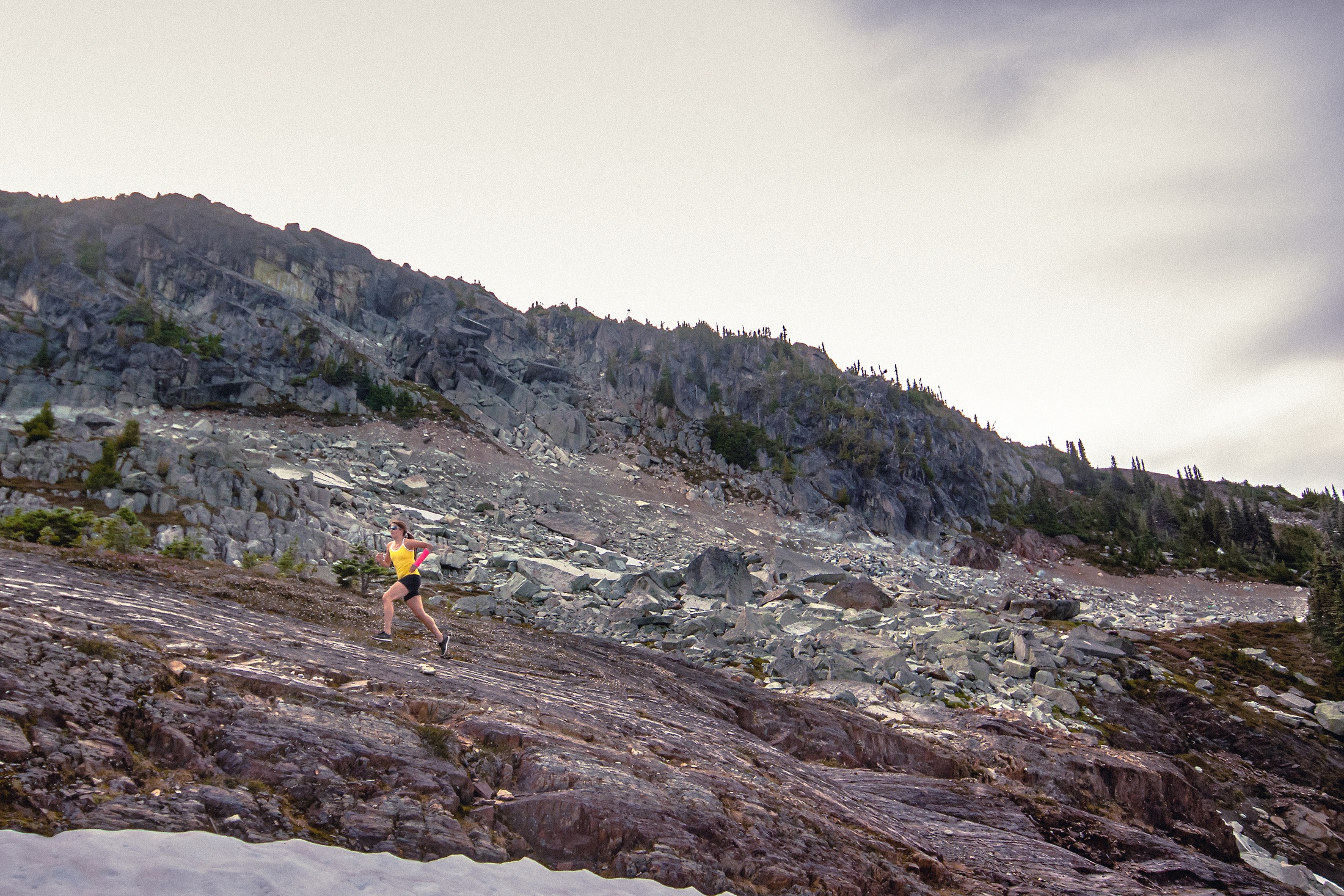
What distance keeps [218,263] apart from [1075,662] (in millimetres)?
101822

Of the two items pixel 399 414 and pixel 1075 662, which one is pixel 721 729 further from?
pixel 399 414

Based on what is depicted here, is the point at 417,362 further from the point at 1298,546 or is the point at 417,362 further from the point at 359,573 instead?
the point at 1298,546

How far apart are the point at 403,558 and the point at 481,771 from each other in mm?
5499

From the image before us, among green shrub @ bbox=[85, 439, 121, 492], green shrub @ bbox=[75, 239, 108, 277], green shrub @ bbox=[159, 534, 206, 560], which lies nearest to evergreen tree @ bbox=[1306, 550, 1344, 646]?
green shrub @ bbox=[159, 534, 206, 560]

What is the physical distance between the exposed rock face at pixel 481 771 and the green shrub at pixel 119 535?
803cm

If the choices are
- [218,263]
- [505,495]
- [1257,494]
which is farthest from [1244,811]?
[1257,494]

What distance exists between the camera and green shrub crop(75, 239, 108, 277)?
71.1 m

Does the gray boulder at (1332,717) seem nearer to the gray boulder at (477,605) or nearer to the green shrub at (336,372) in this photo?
the gray boulder at (477,605)

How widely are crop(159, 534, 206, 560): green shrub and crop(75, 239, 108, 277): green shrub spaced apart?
242 feet

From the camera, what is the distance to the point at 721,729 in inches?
444

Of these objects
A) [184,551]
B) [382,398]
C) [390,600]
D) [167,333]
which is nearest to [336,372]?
[382,398]

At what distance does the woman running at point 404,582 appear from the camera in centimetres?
1092

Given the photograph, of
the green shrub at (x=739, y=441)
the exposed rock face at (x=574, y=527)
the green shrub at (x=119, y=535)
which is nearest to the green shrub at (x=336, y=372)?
the exposed rock face at (x=574, y=527)

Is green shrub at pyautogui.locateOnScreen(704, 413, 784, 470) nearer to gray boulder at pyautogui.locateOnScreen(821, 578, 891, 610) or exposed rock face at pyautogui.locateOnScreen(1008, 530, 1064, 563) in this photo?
exposed rock face at pyautogui.locateOnScreen(1008, 530, 1064, 563)
